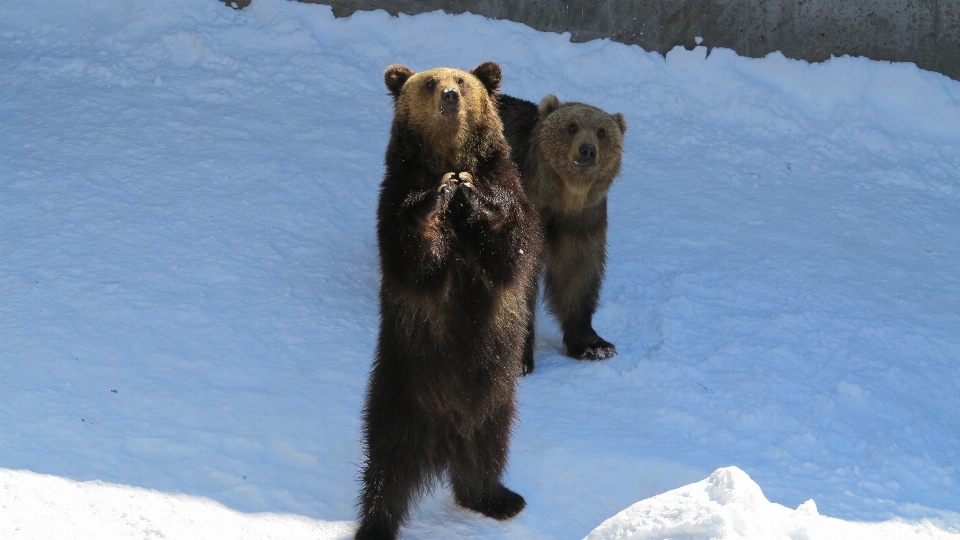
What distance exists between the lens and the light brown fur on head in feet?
19.8

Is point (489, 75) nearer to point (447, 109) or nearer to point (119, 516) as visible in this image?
point (447, 109)

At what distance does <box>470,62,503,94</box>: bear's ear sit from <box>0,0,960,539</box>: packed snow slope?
5.87 feet

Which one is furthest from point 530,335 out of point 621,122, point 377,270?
point 621,122

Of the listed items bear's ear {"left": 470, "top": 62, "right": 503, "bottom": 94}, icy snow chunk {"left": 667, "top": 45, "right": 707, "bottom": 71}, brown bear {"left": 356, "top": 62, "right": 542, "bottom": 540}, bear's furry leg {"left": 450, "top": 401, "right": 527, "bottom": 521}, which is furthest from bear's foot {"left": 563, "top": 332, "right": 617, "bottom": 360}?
icy snow chunk {"left": 667, "top": 45, "right": 707, "bottom": 71}

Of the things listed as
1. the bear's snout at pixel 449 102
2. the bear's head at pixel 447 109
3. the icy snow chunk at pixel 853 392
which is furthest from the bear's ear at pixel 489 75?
the icy snow chunk at pixel 853 392

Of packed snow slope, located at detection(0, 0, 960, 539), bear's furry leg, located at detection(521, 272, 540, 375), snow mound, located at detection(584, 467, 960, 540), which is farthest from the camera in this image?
bear's furry leg, located at detection(521, 272, 540, 375)

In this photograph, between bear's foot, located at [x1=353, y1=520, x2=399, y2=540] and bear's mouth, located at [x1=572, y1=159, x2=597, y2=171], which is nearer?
bear's foot, located at [x1=353, y1=520, x2=399, y2=540]

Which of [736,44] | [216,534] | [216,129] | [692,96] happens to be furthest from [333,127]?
[216,534]

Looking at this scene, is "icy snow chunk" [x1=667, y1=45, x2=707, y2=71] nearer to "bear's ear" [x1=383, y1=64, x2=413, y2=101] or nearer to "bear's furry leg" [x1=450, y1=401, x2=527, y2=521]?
"bear's ear" [x1=383, y1=64, x2=413, y2=101]

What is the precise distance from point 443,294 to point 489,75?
1007 mm

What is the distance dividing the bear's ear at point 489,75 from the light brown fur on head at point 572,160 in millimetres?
1725

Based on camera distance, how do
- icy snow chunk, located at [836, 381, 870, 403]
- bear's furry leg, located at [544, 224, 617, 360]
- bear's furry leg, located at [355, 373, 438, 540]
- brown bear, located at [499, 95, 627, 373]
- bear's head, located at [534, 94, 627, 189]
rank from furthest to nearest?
bear's furry leg, located at [544, 224, 617, 360] < brown bear, located at [499, 95, 627, 373] < bear's head, located at [534, 94, 627, 189] < icy snow chunk, located at [836, 381, 870, 403] < bear's furry leg, located at [355, 373, 438, 540]

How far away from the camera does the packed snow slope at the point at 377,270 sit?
15.5 ft

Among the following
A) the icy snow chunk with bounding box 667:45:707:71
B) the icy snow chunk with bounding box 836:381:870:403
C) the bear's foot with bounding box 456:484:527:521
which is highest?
the icy snow chunk with bounding box 667:45:707:71
